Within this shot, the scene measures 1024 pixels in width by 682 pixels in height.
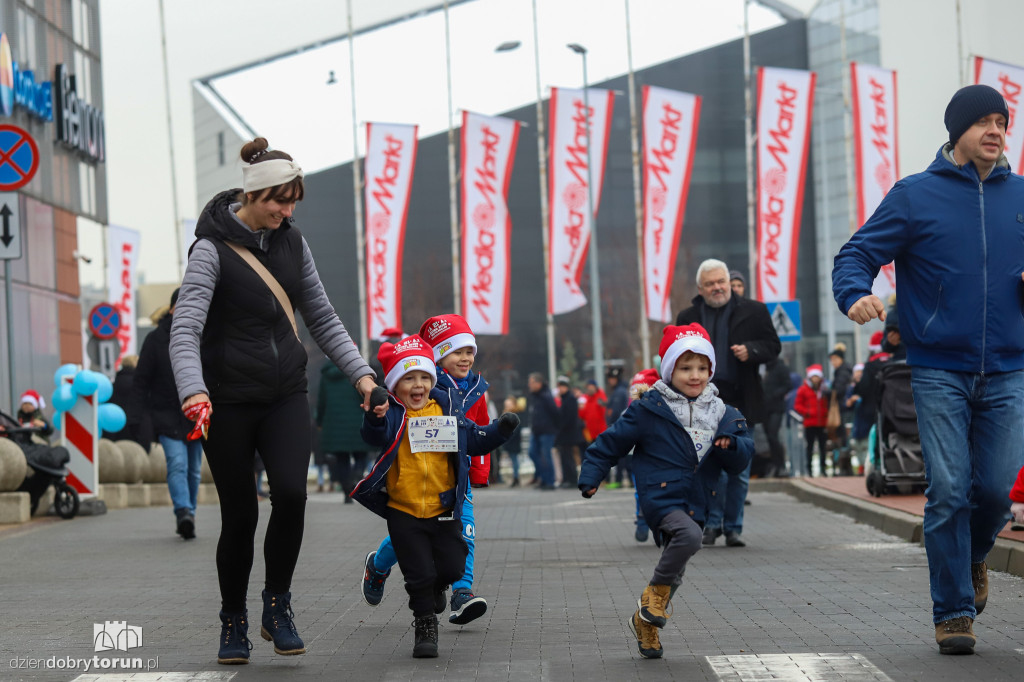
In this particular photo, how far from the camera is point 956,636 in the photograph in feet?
19.9

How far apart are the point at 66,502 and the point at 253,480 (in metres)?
10.7

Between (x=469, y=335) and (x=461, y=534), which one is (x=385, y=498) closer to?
(x=461, y=534)

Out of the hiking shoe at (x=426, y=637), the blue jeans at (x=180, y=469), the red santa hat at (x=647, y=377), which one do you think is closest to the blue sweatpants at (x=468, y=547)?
the hiking shoe at (x=426, y=637)

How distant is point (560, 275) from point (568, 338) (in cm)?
3227

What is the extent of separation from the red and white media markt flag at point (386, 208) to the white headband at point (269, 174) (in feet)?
94.3

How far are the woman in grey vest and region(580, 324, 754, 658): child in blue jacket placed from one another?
1.24m

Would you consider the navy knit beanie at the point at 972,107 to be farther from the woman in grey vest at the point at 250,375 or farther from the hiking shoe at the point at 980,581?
the woman in grey vest at the point at 250,375

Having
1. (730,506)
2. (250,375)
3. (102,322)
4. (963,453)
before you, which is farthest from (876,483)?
(102,322)

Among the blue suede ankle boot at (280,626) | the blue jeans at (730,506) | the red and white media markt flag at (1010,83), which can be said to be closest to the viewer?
the blue suede ankle boot at (280,626)

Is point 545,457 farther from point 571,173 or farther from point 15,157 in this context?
point 15,157

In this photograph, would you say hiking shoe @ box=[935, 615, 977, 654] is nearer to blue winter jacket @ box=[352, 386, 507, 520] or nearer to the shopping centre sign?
blue winter jacket @ box=[352, 386, 507, 520]

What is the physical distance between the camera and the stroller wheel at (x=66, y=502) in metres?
16.1

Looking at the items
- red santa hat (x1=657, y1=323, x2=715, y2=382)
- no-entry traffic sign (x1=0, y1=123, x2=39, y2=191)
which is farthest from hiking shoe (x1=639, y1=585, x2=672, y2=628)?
no-entry traffic sign (x1=0, y1=123, x2=39, y2=191)

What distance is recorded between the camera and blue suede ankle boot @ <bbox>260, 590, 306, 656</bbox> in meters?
6.29
